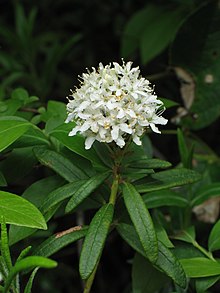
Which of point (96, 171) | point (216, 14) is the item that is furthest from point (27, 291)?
point (216, 14)

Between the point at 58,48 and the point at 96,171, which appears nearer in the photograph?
the point at 96,171

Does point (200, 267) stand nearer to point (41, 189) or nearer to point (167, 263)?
point (167, 263)

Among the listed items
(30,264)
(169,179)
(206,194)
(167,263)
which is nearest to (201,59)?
(206,194)

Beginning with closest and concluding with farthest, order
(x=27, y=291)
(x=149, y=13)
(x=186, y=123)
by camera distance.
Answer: (x=27, y=291) → (x=186, y=123) → (x=149, y=13)

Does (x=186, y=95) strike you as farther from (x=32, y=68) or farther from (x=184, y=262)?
(x=184, y=262)

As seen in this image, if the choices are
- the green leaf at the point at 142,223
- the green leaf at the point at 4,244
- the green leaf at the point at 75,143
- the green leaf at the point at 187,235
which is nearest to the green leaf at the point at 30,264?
the green leaf at the point at 4,244

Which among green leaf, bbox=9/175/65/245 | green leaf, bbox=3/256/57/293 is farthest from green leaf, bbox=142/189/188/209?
green leaf, bbox=3/256/57/293

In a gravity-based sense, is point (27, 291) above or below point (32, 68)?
below
